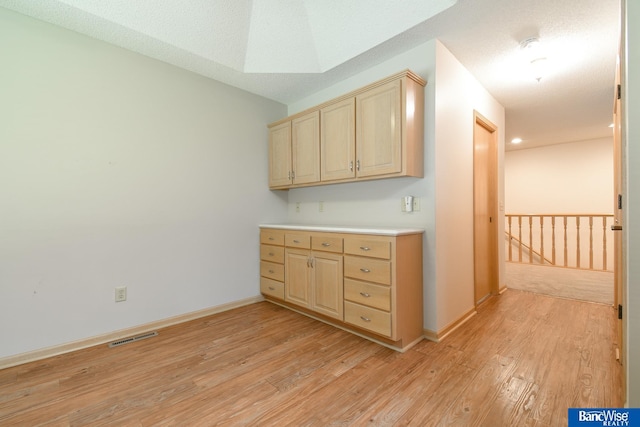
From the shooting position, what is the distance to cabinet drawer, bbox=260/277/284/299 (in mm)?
3068

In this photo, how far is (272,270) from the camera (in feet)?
10.4

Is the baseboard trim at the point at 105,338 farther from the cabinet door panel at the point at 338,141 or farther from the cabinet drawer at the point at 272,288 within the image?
the cabinet door panel at the point at 338,141

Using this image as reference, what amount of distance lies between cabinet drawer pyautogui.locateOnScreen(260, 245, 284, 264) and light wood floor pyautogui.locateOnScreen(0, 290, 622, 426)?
0.75m

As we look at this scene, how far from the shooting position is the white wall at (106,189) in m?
2.00

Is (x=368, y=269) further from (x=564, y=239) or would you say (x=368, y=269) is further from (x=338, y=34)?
(x=564, y=239)

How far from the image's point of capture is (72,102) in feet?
7.22

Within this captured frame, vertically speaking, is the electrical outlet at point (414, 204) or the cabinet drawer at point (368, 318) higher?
the electrical outlet at point (414, 204)

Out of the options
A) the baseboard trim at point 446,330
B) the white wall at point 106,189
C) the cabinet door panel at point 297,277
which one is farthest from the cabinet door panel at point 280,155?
the baseboard trim at point 446,330

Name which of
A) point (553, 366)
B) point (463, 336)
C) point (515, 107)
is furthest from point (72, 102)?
point (515, 107)

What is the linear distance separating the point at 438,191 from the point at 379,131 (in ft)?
2.32

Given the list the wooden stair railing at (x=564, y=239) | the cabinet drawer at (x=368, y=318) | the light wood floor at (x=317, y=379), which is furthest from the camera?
the wooden stair railing at (x=564, y=239)

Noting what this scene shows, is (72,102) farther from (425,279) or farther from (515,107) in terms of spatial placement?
(515,107)

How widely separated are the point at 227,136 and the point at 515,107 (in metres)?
3.84

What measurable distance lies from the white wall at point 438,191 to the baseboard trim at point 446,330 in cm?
4
